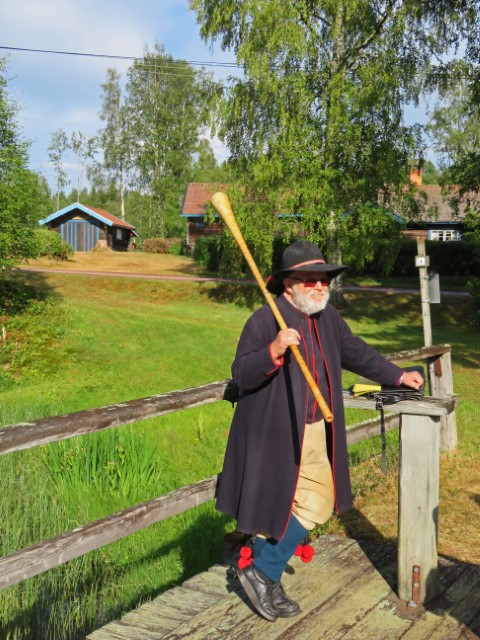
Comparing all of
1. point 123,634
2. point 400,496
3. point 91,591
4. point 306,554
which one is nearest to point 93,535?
point 123,634

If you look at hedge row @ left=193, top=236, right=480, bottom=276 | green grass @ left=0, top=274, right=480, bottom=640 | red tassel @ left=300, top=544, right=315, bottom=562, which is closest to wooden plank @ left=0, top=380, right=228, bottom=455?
red tassel @ left=300, top=544, right=315, bottom=562

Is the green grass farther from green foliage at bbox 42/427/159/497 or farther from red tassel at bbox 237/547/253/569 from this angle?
red tassel at bbox 237/547/253/569

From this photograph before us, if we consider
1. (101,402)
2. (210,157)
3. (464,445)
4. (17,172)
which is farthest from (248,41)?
(210,157)

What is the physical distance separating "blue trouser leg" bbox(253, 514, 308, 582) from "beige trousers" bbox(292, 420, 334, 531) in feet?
0.14

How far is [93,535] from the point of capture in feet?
9.89

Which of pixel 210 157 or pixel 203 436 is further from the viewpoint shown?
pixel 210 157

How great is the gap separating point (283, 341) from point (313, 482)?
0.75 metres

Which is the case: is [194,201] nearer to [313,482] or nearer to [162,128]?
[162,128]

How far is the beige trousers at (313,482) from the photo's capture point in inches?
122

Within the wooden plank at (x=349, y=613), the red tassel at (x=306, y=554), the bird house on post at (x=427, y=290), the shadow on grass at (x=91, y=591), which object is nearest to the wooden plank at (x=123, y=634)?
the wooden plank at (x=349, y=613)

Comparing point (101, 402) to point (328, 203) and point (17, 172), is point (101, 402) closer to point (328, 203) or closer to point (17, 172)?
point (17, 172)

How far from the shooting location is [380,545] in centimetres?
398

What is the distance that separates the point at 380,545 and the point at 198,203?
38.2m

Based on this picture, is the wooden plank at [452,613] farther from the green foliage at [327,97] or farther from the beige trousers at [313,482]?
the green foliage at [327,97]
